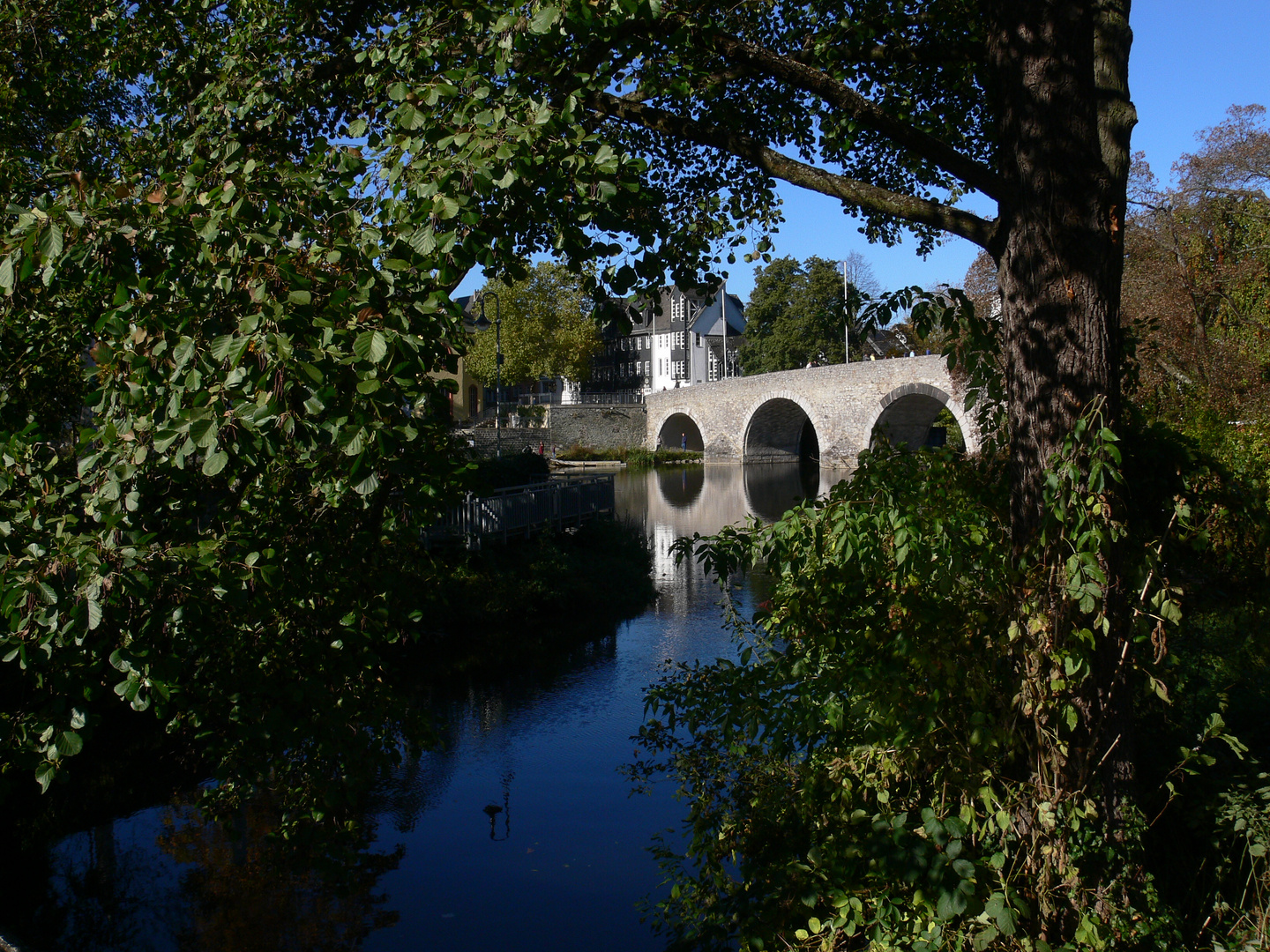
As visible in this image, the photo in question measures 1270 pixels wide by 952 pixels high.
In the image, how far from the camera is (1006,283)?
331 cm

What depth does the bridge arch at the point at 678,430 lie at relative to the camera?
53312 millimetres

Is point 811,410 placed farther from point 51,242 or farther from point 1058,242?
point 51,242

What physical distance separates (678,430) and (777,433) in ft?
33.1

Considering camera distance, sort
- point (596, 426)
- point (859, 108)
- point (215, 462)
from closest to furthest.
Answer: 1. point (215, 462)
2. point (859, 108)
3. point (596, 426)

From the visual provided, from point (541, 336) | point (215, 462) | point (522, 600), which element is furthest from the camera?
point (541, 336)

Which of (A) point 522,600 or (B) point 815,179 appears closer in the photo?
(B) point 815,179

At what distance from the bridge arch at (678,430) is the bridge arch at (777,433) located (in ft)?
14.4

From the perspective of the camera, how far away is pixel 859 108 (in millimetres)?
3562

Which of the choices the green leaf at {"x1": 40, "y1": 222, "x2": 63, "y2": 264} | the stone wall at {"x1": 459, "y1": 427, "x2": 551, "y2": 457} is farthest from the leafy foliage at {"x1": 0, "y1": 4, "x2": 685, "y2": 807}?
the stone wall at {"x1": 459, "y1": 427, "x2": 551, "y2": 457}

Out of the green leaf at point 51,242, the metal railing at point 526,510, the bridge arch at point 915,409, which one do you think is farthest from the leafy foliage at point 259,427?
the bridge arch at point 915,409

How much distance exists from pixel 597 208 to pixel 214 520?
1260 millimetres

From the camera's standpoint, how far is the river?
201 inches

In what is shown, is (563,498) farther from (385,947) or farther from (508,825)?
(385,947)

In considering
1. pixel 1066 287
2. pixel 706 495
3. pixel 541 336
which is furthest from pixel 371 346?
pixel 541 336
